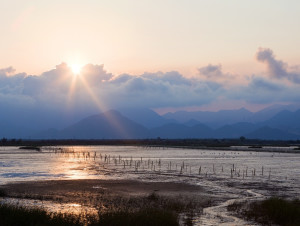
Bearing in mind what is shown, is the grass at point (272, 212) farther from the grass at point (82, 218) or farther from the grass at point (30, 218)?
the grass at point (30, 218)

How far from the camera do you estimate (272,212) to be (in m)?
29.0

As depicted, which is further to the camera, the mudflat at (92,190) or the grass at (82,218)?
the mudflat at (92,190)

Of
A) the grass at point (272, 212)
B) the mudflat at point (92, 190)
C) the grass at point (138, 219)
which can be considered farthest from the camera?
the mudflat at point (92, 190)

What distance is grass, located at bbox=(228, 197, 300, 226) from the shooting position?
26859 mm

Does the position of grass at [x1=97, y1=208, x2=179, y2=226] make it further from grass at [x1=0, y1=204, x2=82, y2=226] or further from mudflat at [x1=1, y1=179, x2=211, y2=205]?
mudflat at [x1=1, y1=179, x2=211, y2=205]

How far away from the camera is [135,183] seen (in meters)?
50.2

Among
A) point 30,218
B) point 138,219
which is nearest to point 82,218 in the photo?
point 30,218

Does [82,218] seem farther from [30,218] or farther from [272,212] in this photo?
[272,212]

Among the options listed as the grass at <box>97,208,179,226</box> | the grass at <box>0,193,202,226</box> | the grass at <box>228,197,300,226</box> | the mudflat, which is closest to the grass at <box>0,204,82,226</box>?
the grass at <box>0,193,202,226</box>

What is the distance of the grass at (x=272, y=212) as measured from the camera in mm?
26859

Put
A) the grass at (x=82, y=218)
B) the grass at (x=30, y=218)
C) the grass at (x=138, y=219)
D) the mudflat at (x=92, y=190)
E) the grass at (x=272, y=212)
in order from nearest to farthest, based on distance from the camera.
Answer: the grass at (x=30, y=218) < the grass at (x=82, y=218) < the grass at (x=138, y=219) < the grass at (x=272, y=212) < the mudflat at (x=92, y=190)

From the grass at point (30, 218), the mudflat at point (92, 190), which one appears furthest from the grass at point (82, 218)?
the mudflat at point (92, 190)

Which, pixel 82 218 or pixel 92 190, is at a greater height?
pixel 82 218

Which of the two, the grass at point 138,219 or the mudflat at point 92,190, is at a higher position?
the grass at point 138,219
